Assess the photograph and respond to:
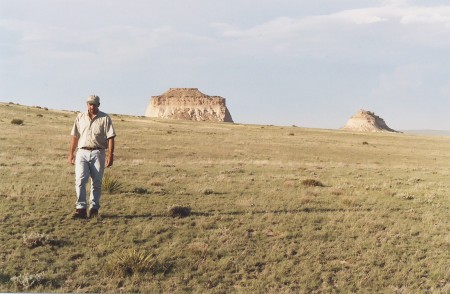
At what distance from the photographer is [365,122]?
185500 mm

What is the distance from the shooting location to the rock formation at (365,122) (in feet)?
600

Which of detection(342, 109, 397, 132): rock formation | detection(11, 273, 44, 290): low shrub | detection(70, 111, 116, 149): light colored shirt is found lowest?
detection(11, 273, 44, 290): low shrub

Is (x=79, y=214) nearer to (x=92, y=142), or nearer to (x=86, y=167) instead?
(x=86, y=167)

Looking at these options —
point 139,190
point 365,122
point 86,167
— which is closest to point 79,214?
point 86,167

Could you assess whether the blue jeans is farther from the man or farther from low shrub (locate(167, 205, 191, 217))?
low shrub (locate(167, 205, 191, 217))

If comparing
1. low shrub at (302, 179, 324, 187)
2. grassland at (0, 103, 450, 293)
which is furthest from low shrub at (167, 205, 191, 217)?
low shrub at (302, 179, 324, 187)

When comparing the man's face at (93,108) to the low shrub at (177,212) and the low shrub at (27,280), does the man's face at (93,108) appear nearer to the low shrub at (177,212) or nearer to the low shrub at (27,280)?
the low shrub at (177,212)

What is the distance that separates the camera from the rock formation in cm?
18280

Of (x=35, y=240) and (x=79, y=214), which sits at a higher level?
(x=79, y=214)

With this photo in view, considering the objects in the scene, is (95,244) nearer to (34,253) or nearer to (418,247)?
(34,253)

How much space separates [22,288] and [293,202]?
9428mm

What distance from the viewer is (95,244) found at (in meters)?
8.57

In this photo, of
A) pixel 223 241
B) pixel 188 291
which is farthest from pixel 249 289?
pixel 223 241

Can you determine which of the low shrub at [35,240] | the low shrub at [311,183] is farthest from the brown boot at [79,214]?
the low shrub at [311,183]
